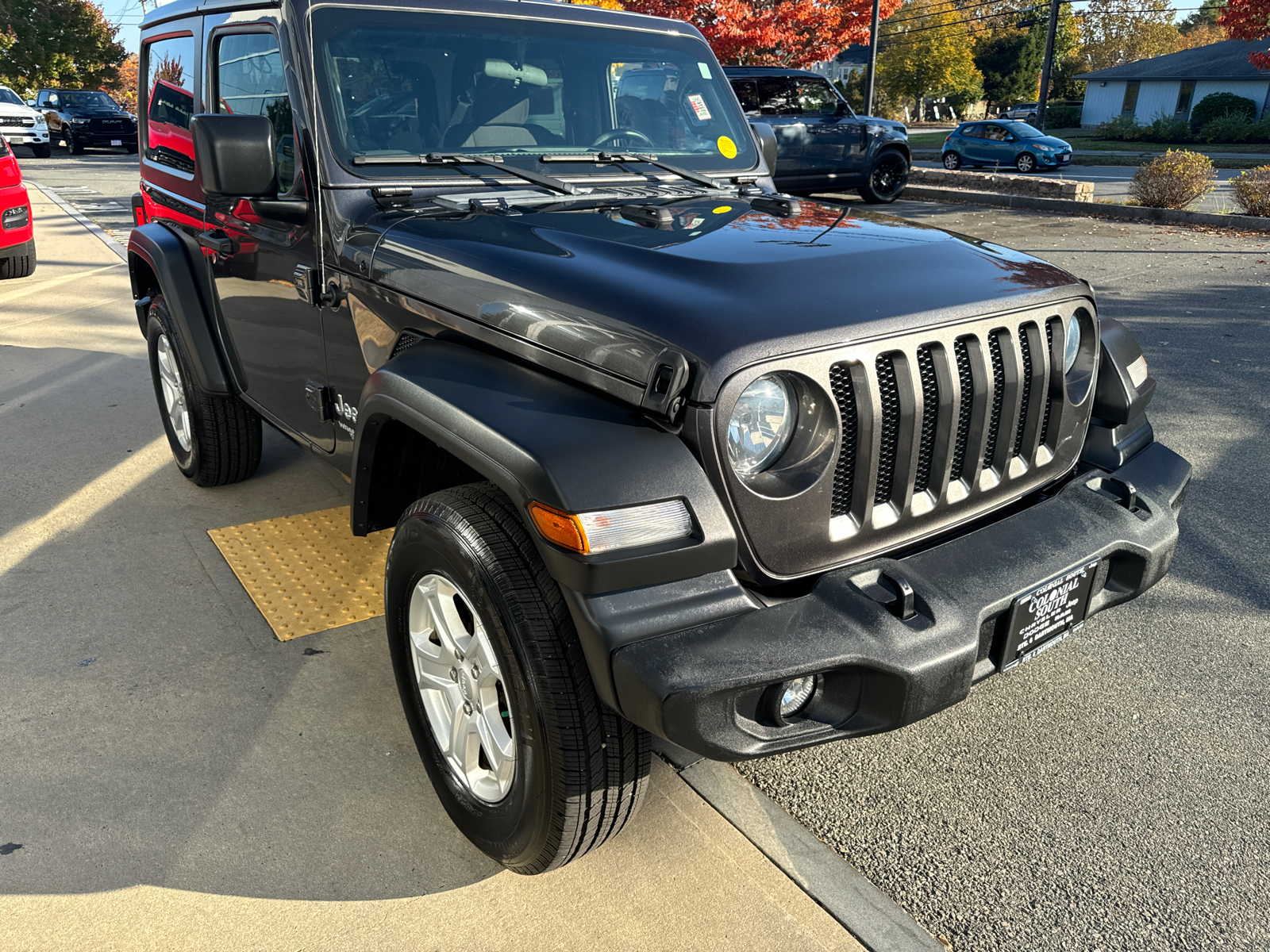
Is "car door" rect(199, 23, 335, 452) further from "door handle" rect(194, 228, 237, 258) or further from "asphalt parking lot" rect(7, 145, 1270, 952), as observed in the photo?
"asphalt parking lot" rect(7, 145, 1270, 952)

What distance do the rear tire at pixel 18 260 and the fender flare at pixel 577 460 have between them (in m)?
9.57

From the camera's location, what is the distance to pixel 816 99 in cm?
1416

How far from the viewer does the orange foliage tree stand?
1808 cm

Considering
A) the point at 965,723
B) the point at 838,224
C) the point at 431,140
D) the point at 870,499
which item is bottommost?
the point at 965,723

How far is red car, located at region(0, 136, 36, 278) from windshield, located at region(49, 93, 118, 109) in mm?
20686

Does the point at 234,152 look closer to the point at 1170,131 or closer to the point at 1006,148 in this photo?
the point at 1006,148

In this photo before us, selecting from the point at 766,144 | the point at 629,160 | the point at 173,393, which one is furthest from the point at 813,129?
the point at 629,160

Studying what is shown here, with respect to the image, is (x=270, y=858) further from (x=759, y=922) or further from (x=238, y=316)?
(x=238, y=316)

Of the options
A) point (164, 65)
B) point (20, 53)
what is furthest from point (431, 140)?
point (20, 53)

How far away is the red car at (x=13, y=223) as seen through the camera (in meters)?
9.30

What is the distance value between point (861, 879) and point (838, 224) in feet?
5.67

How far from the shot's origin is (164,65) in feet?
13.8

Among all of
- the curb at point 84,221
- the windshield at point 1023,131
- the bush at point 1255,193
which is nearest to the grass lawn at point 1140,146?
the windshield at point 1023,131

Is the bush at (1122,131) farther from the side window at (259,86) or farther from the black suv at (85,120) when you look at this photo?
the side window at (259,86)
